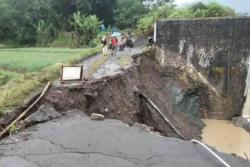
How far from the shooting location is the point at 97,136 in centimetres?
939

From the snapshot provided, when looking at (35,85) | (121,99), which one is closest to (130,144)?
(35,85)

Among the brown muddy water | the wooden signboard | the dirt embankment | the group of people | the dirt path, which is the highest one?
the group of people

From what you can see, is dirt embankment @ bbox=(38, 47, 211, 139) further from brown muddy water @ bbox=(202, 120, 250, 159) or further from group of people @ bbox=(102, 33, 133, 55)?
group of people @ bbox=(102, 33, 133, 55)

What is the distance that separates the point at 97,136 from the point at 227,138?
11.2 metres

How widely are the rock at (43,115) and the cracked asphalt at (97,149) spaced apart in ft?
1.05

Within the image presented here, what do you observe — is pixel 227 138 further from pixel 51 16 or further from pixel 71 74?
pixel 51 16

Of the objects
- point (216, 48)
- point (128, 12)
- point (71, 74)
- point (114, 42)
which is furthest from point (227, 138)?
point (128, 12)

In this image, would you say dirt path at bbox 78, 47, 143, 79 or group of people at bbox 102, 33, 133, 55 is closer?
dirt path at bbox 78, 47, 143, 79

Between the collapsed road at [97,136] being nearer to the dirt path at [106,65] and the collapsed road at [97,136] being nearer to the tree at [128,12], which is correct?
the dirt path at [106,65]

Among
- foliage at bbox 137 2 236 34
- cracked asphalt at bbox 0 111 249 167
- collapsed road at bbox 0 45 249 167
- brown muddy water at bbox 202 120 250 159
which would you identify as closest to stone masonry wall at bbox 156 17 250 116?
brown muddy water at bbox 202 120 250 159

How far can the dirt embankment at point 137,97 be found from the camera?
40.5 ft

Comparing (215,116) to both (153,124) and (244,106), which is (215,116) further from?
(153,124)

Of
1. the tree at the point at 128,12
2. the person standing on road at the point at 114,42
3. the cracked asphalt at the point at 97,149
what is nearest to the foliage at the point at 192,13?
the person standing on road at the point at 114,42

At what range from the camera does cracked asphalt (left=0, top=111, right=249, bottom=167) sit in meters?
7.95
